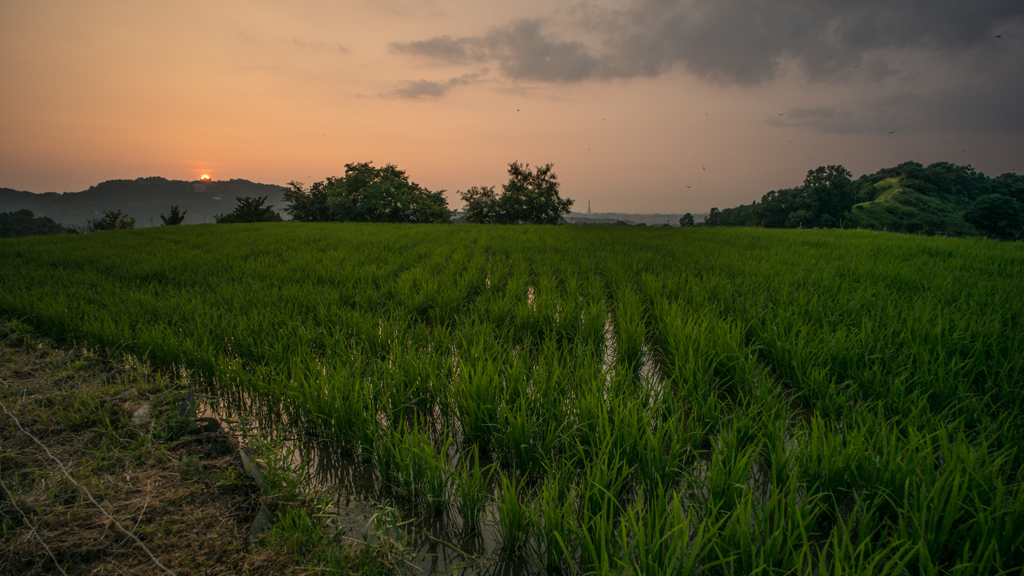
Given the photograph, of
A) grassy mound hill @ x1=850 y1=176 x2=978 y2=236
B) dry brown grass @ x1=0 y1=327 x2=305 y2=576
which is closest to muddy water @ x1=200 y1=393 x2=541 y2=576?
dry brown grass @ x1=0 y1=327 x2=305 y2=576

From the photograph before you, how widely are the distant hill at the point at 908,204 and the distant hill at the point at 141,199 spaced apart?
14464 cm

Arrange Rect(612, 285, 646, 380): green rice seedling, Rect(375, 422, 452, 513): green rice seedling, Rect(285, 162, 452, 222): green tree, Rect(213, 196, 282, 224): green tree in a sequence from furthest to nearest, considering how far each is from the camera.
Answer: Rect(213, 196, 282, 224): green tree
Rect(285, 162, 452, 222): green tree
Rect(612, 285, 646, 380): green rice seedling
Rect(375, 422, 452, 513): green rice seedling

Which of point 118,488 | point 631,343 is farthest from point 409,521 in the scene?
point 631,343

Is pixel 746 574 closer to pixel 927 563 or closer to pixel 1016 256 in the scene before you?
pixel 927 563

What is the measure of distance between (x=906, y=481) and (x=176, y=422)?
272 cm

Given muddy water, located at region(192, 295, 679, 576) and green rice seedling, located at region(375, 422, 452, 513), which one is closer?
muddy water, located at region(192, 295, 679, 576)

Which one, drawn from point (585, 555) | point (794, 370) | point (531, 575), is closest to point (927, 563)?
point (585, 555)

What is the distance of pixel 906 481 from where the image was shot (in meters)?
1.08

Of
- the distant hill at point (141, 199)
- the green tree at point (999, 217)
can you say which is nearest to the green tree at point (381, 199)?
the green tree at point (999, 217)

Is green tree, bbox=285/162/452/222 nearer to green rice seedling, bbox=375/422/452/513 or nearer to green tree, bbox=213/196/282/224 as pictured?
green tree, bbox=213/196/282/224

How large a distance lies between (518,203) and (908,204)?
40642 mm

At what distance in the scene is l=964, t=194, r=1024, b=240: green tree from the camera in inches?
1118

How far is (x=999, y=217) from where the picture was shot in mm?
28891

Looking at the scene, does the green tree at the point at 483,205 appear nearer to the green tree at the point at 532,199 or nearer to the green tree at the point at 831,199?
the green tree at the point at 532,199
